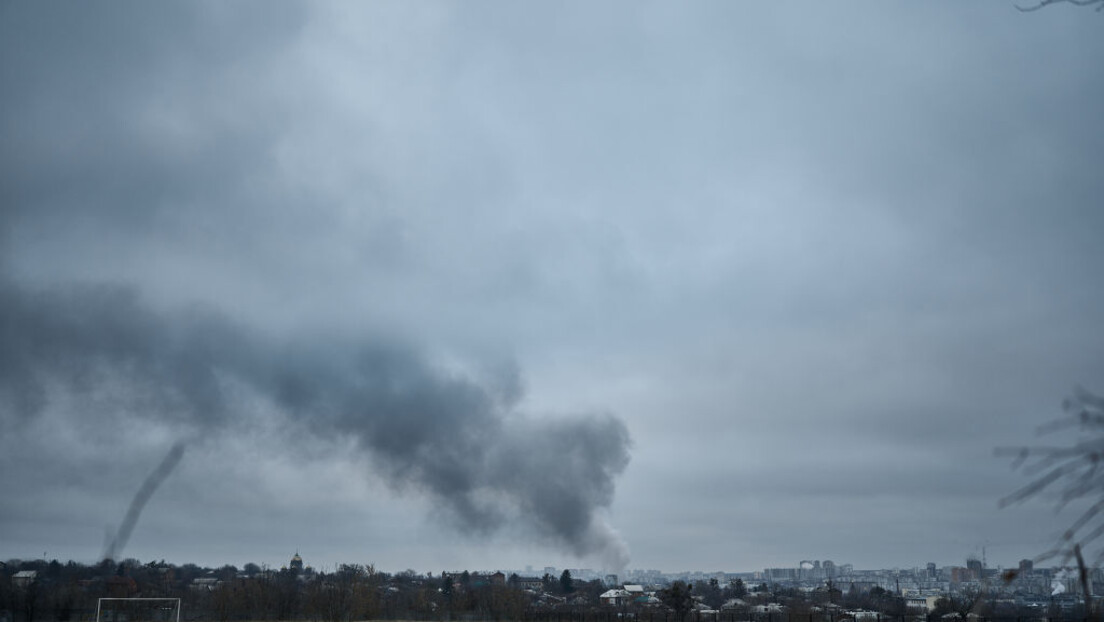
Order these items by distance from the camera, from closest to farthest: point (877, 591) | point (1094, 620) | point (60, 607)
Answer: point (1094, 620)
point (60, 607)
point (877, 591)

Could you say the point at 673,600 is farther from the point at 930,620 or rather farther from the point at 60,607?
the point at 60,607

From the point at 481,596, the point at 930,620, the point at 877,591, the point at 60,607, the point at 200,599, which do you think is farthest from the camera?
the point at 877,591

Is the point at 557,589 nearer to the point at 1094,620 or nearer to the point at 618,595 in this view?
the point at 618,595

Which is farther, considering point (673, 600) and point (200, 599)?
point (673, 600)

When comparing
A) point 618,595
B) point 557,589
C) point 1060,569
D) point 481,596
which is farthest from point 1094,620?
point 557,589

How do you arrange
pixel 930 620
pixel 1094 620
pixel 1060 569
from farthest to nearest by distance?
pixel 930 620 < pixel 1094 620 < pixel 1060 569

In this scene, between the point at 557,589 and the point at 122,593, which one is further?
the point at 557,589

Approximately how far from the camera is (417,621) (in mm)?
81625

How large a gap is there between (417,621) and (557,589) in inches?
4050

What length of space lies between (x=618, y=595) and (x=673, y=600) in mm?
40484

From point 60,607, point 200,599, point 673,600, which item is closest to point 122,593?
point 200,599

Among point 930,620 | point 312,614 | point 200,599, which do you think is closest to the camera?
point 930,620

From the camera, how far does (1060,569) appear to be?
305cm

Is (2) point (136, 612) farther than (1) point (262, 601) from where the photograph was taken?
No
